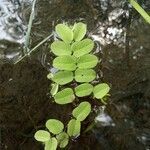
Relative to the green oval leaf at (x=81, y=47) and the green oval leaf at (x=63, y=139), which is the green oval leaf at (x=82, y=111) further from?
the green oval leaf at (x=81, y=47)

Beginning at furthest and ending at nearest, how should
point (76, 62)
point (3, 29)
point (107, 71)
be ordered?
point (3, 29) < point (107, 71) < point (76, 62)

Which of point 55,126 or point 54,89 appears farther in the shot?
Result: point 54,89

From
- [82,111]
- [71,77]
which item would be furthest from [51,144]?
[71,77]

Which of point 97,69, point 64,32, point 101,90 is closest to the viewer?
point 64,32

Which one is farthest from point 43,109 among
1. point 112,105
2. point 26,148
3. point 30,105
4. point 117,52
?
point 117,52

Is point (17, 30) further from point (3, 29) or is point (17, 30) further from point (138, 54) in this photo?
point (138, 54)

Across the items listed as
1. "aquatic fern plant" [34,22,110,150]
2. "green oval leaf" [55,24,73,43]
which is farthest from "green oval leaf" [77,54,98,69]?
"green oval leaf" [55,24,73,43]

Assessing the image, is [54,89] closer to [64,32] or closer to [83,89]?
[83,89]

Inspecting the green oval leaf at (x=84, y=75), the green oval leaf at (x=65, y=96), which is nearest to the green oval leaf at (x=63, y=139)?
the green oval leaf at (x=65, y=96)
